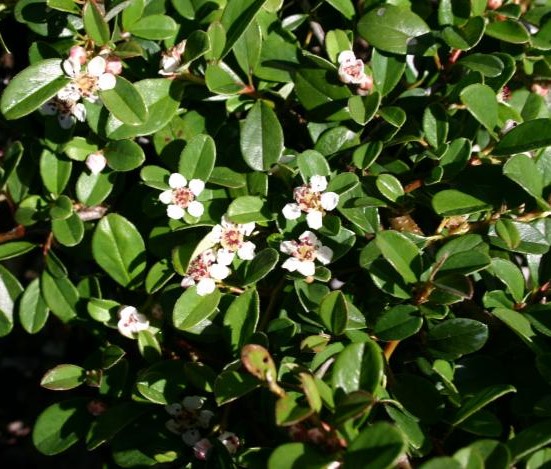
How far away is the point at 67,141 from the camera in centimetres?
158

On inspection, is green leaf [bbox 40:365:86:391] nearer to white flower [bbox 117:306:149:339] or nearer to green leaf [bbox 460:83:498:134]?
white flower [bbox 117:306:149:339]

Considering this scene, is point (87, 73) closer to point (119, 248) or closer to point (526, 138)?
point (119, 248)

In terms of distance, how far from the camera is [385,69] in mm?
1527

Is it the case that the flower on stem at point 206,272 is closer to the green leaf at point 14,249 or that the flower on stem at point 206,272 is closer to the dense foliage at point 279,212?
the dense foliage at point 279,212

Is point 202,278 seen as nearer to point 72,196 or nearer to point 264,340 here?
point 264,340

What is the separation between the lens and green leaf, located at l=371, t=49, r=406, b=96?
4.96 ft

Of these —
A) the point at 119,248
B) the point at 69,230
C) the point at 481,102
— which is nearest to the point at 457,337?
the point at 481,102

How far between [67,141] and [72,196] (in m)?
0.16

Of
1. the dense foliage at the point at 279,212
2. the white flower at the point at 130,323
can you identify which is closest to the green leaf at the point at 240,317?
the dense foliage at the point at 279,212

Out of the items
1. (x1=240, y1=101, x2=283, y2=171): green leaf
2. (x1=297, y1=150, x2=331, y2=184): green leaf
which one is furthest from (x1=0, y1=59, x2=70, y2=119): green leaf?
(x1=297, y1=150, x2=331, y2=184): green leaf

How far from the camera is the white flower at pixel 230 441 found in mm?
1401

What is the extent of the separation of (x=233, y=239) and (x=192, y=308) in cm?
15

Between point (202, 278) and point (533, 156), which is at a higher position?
point (533, 156)

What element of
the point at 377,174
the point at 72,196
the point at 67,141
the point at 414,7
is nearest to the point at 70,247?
the point at 72,196
